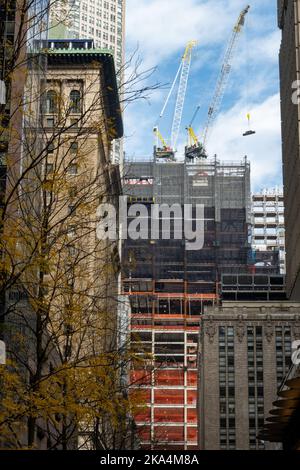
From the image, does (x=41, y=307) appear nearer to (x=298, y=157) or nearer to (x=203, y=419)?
(x=298, y=157)

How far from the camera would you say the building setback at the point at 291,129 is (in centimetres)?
10256

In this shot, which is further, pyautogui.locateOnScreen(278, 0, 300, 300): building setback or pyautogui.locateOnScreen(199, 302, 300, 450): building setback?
pyautogui.locateOnScreen(199, 302, 300, 450): building setback

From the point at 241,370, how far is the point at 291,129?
150ft

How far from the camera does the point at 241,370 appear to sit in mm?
137750

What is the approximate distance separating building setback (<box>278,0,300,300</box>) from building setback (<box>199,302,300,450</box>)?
15.8 metres

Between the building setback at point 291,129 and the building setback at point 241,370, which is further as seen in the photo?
the building setback at point 241,370

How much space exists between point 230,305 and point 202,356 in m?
14.4

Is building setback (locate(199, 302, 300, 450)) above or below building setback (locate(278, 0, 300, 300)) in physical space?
below

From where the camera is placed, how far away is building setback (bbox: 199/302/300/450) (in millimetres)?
135250

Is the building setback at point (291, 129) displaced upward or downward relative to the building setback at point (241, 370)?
upward

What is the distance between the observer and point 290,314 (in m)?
144

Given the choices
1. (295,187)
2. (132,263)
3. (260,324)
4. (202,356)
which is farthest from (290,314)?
(132,263)

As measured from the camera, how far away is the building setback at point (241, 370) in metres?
135

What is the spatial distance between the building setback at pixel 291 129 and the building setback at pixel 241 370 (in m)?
15.8
